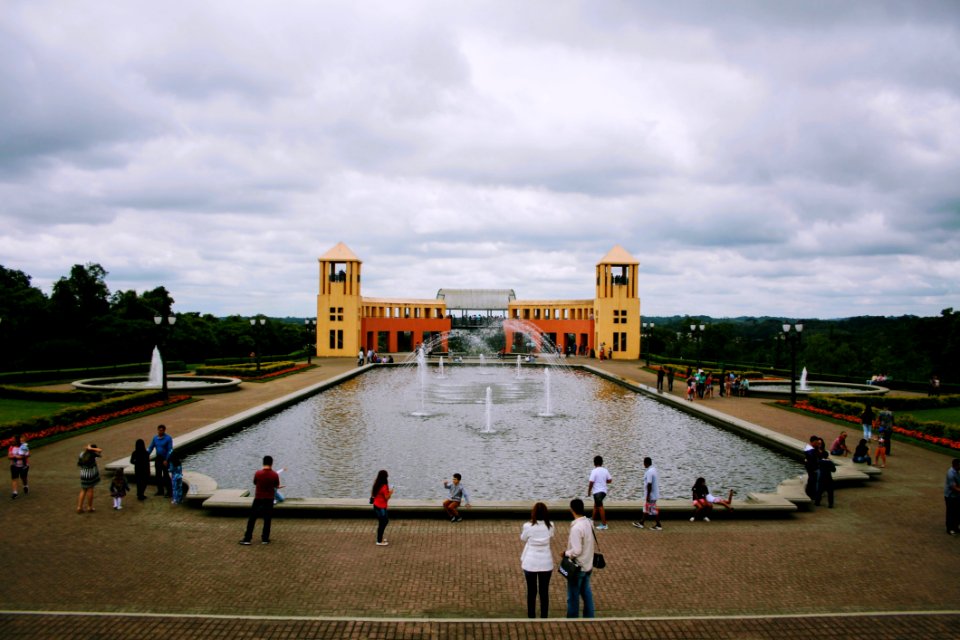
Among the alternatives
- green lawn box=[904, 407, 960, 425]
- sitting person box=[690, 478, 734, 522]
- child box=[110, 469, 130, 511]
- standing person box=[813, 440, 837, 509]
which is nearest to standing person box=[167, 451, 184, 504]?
child box=[110, 469, 130, 511]

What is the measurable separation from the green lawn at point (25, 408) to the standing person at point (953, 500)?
24461mm

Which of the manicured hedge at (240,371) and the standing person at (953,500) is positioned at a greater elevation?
the manicured hedge at (240,371)

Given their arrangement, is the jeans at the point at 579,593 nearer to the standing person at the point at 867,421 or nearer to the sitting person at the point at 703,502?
the sitting person at the point at 703,502

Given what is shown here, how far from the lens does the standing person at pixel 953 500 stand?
10.5 metres

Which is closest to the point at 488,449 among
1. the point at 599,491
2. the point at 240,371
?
the point at 599,491

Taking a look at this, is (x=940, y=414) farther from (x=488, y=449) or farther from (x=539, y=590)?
(x=539, y=590)

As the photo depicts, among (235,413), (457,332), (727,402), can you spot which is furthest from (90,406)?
(457,332)

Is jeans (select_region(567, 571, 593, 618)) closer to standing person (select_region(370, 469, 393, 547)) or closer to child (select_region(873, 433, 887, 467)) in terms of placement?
standing person (select_region(370, 469, 393, 547))

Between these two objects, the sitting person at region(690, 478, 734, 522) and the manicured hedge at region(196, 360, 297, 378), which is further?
the manicured hedge at region(196, 360, 297, 378)

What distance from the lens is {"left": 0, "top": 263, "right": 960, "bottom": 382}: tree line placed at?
4194 centimetres

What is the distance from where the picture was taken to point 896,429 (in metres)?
19.5

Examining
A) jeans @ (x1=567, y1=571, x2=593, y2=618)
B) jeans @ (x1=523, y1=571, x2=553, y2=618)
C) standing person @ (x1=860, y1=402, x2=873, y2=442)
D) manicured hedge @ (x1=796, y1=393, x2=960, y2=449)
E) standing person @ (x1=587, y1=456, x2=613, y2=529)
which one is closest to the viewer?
jeans @ (x1=567, y1=571, x2=593, y2=618)

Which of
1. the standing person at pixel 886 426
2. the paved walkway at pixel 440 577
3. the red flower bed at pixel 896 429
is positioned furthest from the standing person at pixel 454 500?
the red flower bed at pixel 896 429

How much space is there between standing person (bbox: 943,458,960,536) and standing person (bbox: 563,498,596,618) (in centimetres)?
753
